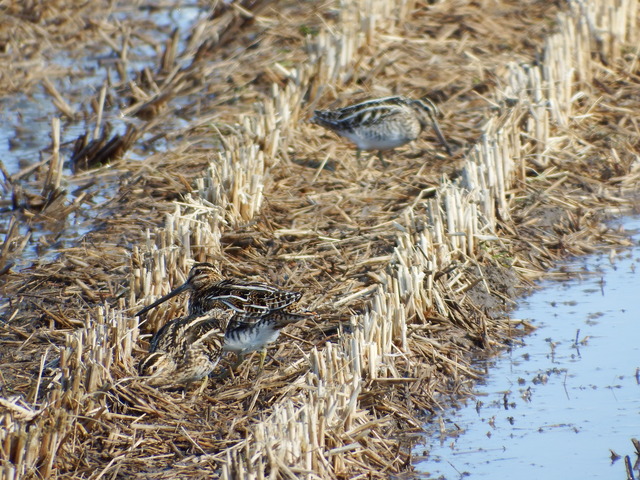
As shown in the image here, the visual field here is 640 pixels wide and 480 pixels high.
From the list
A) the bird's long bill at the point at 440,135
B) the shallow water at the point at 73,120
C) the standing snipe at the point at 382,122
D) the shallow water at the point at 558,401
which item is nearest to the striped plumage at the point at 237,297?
the shallow water at the point at 558,401

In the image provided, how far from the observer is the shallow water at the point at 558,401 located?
13.9 ft

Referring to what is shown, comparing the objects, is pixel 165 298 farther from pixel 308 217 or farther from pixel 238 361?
pixel 308 217

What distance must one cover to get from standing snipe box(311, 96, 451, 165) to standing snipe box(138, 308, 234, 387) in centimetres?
301

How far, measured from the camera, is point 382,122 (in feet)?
24.8

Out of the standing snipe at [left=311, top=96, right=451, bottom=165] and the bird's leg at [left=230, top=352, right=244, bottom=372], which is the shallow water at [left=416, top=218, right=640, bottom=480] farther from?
the standing snipe at [left=311, top=96, right=451, bottom=165]

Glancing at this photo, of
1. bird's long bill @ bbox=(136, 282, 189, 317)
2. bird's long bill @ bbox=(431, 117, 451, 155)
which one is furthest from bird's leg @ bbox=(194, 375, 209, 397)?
bird's long bill @ bbox=(431, 117, 451, 155)

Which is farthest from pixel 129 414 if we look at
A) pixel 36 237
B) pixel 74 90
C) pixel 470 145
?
pixel 74 90

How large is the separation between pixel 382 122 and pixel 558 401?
10.7 feet

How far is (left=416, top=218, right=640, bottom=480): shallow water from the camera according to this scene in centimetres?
424

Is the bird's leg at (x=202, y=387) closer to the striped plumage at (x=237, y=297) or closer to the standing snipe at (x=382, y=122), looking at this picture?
the striped plumage at (x=237, y=297)

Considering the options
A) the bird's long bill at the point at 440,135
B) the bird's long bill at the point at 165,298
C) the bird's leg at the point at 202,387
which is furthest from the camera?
the bird's long bill at the point at 440,135

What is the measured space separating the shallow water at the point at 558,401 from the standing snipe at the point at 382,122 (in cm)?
199

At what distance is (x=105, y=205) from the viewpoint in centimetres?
733

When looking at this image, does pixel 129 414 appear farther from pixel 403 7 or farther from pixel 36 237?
pixel 403 7
